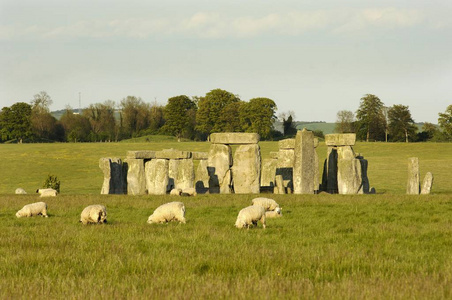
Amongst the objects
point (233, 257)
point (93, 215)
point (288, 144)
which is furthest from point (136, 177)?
point (233, 257)

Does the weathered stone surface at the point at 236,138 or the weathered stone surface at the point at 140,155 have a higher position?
the weathered stone surface at the point at 236,138

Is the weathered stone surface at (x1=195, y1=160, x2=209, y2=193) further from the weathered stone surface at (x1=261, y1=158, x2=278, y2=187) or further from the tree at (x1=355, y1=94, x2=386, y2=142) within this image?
the tree at (x1=355, y1=94, x2=386, y2=142)

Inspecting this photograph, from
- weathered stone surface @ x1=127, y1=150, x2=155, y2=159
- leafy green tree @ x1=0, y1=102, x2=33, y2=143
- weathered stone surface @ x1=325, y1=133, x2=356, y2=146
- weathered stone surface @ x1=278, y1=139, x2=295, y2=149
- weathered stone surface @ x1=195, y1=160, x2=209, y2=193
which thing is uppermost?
leafy green tree @ x1=0, y1=102, x2=33, y2=143

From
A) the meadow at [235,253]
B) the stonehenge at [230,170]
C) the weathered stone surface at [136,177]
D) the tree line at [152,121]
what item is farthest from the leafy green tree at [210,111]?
the meadow at [235,253]

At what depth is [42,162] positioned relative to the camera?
229 ft

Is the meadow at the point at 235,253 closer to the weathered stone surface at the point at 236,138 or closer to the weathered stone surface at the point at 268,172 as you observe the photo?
the weathered stone surface at the point at 236,138

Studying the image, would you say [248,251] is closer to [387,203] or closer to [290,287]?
[290,287]

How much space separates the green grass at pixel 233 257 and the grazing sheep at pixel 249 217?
357mm

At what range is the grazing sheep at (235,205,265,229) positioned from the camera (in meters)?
14.5

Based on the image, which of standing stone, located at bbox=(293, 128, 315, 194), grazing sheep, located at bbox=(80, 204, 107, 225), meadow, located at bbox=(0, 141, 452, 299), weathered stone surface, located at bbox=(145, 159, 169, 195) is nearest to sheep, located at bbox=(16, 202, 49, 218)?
meadow, located at bbox=(0, 141, 452, 299)

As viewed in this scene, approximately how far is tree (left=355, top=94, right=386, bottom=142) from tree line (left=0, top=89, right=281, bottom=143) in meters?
16.5

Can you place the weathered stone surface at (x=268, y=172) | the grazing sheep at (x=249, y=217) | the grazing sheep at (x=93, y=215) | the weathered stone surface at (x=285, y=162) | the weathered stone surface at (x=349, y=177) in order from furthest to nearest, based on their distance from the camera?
the weathered stone surface at (x=268, y=172) → the weathered stone surface at (x=285, y=162) → the weathered stone surface at (x=349, y=177) → the grazing sheep at (x=93, y=215) → the grazing sheep at (x=249, y=217)

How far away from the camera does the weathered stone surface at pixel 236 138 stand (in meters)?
30.4

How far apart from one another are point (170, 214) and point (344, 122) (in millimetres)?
119310
